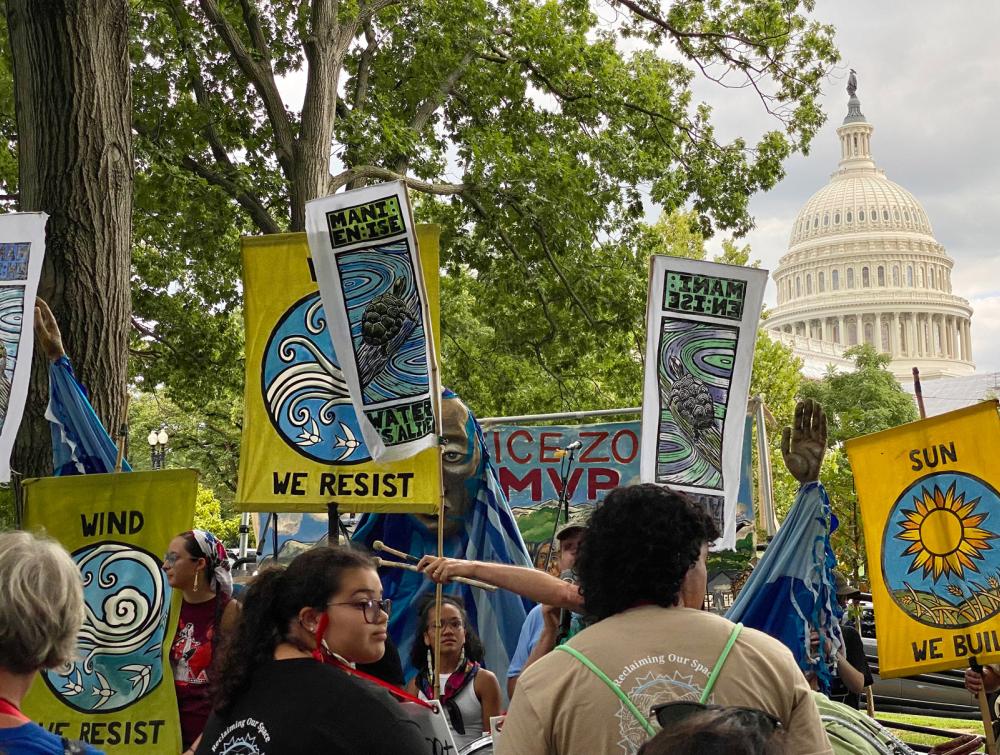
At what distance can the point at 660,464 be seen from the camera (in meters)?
6.08

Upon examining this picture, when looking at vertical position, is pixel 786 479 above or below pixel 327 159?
below

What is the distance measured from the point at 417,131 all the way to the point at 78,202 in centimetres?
892

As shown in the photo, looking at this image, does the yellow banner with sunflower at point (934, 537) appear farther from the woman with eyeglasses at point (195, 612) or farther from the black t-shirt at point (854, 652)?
the woman with eyeglasses at point (195, 612)

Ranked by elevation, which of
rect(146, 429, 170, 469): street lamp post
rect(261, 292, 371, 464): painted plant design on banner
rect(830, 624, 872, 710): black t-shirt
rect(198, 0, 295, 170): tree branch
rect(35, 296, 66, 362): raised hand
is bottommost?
rect(830, 624, 872, 710): black t-shirt

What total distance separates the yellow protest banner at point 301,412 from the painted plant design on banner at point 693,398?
3.65ft

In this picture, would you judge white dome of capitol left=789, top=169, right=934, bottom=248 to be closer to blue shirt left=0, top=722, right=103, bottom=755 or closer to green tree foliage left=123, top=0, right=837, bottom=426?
green tree foliage left=123, top=0, right=837, bottom=426

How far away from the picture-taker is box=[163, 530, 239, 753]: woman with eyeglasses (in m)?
4.82

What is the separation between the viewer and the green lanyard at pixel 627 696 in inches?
108

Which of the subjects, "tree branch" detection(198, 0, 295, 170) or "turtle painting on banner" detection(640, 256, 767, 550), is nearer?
"turtle painting on banner" detection(640, 256, 767, 550)

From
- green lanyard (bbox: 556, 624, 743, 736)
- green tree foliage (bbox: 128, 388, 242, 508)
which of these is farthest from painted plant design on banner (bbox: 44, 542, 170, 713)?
green tree foliage (bbox: 128, 388, 242, 508)

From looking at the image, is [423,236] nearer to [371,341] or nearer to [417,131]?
[371,341]

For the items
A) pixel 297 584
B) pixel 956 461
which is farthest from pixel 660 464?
pixel 297 584

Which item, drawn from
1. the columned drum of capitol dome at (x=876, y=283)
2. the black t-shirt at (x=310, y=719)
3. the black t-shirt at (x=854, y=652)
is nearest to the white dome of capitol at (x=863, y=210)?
the columned drum of capitol dome at (x=876, y=283)

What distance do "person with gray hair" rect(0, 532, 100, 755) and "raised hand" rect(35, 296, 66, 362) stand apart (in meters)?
3.67
